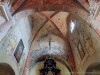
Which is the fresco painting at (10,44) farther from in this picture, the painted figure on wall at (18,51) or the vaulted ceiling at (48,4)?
the vaulted ceiling at (48,4)

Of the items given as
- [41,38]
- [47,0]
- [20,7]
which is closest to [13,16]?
[20,7]

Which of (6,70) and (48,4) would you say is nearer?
(48,4)

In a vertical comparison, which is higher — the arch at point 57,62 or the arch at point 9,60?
the arch at point 57,62

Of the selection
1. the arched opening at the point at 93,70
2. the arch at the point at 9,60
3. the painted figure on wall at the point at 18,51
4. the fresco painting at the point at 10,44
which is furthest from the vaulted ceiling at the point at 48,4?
the arched opening at the point at 93,70

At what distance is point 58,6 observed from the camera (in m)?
7.92

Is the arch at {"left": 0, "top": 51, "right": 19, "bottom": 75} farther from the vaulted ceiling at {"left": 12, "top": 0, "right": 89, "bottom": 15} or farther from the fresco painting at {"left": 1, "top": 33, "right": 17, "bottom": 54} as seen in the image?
the vaulted ceiling at {"left": 12, "top": 0, "right": 89, "bottom": 15}

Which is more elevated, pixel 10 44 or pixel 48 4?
pixel 48 4

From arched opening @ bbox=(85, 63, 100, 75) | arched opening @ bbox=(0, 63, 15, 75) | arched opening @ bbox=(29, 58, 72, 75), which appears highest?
arched opening @ bbox=(29, 58, 72, 75)

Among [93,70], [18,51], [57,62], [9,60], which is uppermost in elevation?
[57,62]

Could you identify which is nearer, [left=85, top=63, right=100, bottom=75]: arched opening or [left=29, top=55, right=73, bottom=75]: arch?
[left=85, top=63, right=100, bottom=75]: arched opening

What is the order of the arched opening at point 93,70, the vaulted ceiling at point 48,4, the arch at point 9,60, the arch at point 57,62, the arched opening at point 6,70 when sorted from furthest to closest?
the arch at point 57,62, the arched opening at point 93,70, the arched opening at point 6,70, the arch at point 9,60, the vaulted ceiling at point 48,4

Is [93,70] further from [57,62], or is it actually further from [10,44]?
[10,44]

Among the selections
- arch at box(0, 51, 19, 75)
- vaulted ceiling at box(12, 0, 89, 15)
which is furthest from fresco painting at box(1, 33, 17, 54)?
vaulted ceiling at box(12, 0, 89, 15)

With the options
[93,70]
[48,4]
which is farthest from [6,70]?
[93,70]
